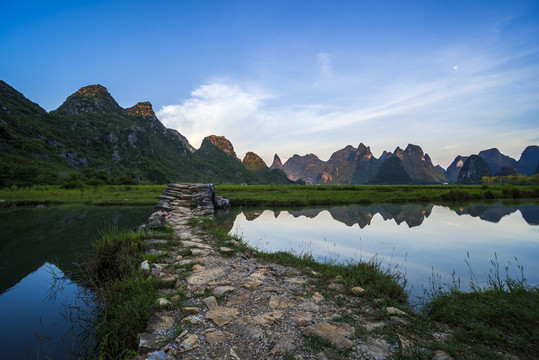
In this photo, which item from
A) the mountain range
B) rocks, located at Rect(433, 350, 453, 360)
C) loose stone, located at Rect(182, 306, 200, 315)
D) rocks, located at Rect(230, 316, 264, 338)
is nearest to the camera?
rocks, located at Rect(433, 350, 453, 360)

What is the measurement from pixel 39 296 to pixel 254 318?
5.17 metres

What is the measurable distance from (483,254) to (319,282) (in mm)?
7029

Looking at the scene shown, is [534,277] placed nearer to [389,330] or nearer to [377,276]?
[377,276]

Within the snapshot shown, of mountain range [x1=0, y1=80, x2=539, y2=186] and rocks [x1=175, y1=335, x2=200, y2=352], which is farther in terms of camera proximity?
mountain range [x1=0, y1=80, x2=539, y2=186]

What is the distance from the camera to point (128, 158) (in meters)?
110

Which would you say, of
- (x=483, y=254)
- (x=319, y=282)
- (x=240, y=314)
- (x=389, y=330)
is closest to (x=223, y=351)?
(x=240, y=314)

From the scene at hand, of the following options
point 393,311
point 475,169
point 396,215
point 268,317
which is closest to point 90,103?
point 396,215

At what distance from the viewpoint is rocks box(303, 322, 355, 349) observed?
281cm

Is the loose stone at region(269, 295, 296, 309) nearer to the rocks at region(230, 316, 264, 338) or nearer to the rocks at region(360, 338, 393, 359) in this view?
the rocks at region(230, 316, 264, 338)

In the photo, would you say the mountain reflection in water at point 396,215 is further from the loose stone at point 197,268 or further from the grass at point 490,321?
the grass at point 490,321

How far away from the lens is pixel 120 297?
4.04 m

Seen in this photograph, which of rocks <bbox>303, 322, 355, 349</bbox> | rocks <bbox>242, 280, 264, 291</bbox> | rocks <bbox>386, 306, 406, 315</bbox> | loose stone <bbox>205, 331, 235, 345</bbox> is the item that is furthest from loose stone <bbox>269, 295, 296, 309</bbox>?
rocks <bbox>386, 306, 406, 315</bbox>

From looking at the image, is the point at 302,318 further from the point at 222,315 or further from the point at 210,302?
the point at 210,302

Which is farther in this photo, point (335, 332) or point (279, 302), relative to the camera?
point (279, 302)
